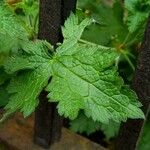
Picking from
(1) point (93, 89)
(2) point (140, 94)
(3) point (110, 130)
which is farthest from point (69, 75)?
(3) point (110, 130)

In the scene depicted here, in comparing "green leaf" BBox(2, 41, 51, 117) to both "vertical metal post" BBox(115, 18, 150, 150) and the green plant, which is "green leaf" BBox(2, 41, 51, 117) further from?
"vertical metal post" BBox(115, 18, 150, 150)

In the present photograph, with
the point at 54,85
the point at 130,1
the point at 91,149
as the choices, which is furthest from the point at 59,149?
the point at 130,1

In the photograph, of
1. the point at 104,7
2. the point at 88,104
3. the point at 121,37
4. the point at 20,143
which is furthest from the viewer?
the point at 104,7

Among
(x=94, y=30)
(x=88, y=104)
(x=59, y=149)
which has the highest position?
(x=88, y=104)

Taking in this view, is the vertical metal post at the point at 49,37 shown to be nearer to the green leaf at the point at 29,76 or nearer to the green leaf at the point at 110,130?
the green leaf at the point at 29,76

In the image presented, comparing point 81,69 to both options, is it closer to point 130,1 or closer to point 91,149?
point 130,1

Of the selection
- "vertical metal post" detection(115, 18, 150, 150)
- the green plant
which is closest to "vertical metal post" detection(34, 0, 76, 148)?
the green plant
